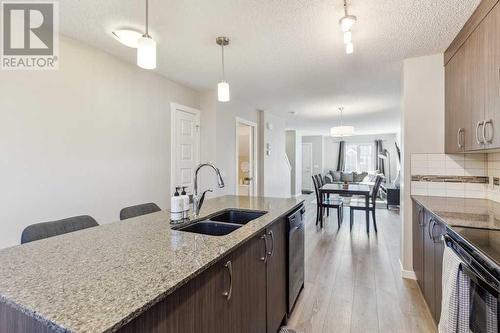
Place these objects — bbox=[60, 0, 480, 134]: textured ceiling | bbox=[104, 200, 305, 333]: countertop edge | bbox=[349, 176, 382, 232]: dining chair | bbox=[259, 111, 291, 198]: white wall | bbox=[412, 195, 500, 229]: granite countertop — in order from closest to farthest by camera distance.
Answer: bbox=[104, 200, 305, 333]: countertop edge → bbox=[412, 195, 500, 229]: granite countertop → bbox=[60, 0, 480, 134]: textured ceiling → bbox=[349, 176, 382, 232]: dining chair → bbox=[259, 111, 291, 198]: white wall

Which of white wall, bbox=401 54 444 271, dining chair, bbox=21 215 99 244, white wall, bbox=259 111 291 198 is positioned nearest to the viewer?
dining chair, bbox=21 215 99 244

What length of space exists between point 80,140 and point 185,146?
4.97 ft

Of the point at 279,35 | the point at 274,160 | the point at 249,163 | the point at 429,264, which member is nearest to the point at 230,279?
the point at 429,264

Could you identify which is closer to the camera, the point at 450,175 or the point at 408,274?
the point at 450,175

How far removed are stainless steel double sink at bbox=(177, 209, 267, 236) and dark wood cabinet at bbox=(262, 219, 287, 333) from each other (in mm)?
219

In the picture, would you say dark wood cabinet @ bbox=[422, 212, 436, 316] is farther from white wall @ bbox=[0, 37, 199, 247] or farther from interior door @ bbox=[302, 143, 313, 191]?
interior door @ bbox=[302, 143, 313, 191]

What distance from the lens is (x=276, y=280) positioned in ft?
5.80

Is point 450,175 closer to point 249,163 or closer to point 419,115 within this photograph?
point 419,115

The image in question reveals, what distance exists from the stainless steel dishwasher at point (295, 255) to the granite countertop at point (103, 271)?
681mm

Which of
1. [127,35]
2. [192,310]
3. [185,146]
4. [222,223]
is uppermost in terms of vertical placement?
[127,35]

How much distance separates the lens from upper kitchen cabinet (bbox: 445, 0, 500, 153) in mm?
1638

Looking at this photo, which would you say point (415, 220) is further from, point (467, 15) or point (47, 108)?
point (47, 108)

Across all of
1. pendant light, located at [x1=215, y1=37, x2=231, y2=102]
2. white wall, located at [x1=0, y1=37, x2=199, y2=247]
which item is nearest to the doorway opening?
white wall, located at [x1=0, y1=37, x2=199, y2=247]

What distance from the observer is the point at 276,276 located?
5.81ft
